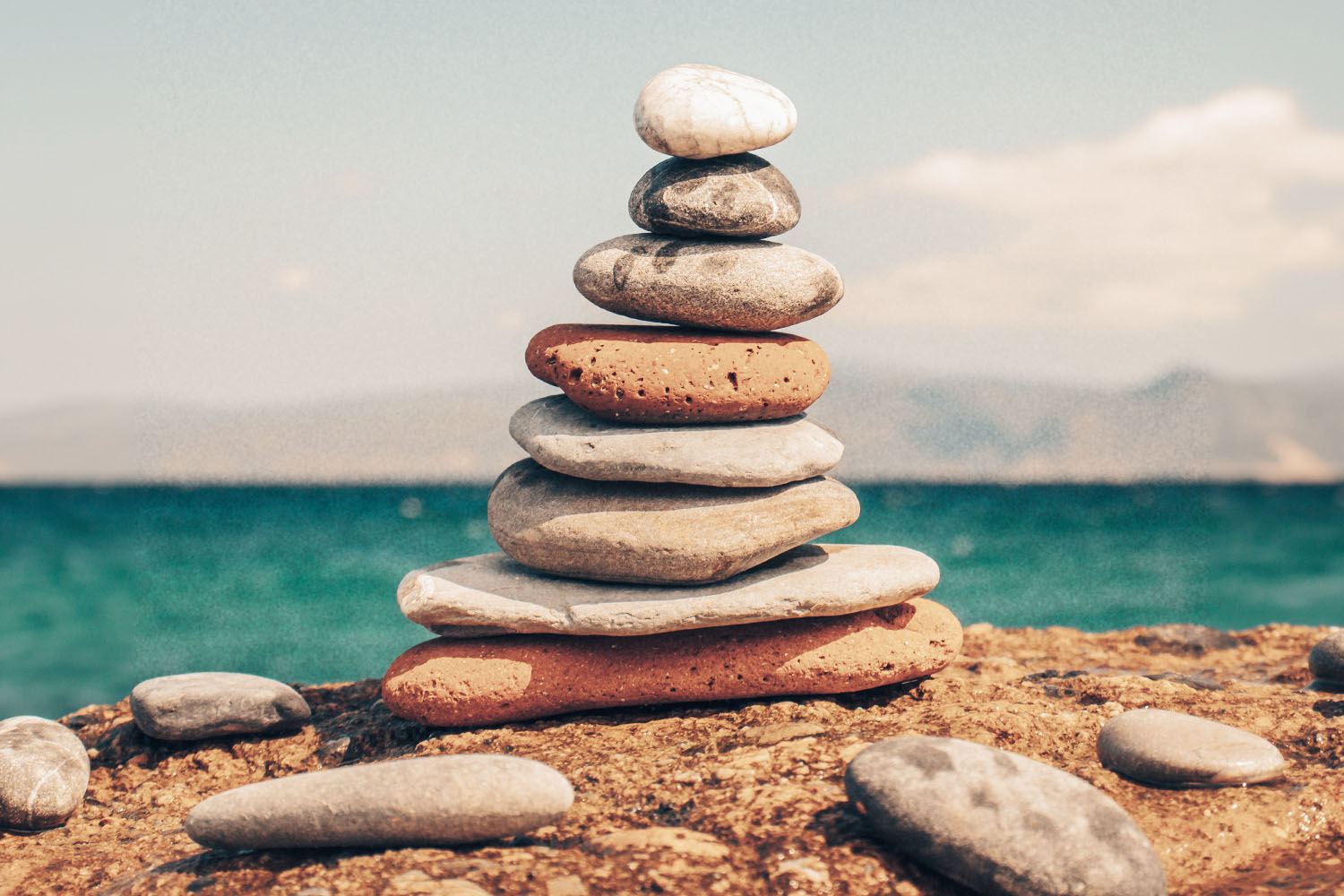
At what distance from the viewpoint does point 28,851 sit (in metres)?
6.25

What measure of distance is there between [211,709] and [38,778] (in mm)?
1125

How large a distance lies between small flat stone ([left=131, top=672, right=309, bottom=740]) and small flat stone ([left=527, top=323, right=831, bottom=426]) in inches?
118

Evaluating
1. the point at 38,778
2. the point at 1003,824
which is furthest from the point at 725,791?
the point at 38,778

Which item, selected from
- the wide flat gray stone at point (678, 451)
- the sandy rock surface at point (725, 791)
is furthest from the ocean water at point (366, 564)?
the wide flat gray stone at point (678, 451)

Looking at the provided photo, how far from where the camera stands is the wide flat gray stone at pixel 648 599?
669 cm

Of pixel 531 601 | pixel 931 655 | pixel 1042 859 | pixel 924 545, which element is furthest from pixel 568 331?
pixel 924 545

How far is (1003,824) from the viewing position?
14.6 ft

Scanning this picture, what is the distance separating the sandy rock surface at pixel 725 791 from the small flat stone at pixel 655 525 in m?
0.95

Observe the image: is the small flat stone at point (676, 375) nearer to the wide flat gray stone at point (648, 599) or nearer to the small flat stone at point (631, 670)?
the wide flat gray stone at point (648, 599)

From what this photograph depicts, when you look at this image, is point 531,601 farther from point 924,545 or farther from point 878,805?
point 924,545

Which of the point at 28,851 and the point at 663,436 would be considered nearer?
the point at 28,851

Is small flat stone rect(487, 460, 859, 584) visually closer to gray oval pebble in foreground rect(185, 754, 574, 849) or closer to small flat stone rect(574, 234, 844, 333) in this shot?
small flat stone rect(574, 234, 844, 333)

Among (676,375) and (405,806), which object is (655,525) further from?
(405,806)

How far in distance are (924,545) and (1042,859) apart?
1336 inches
